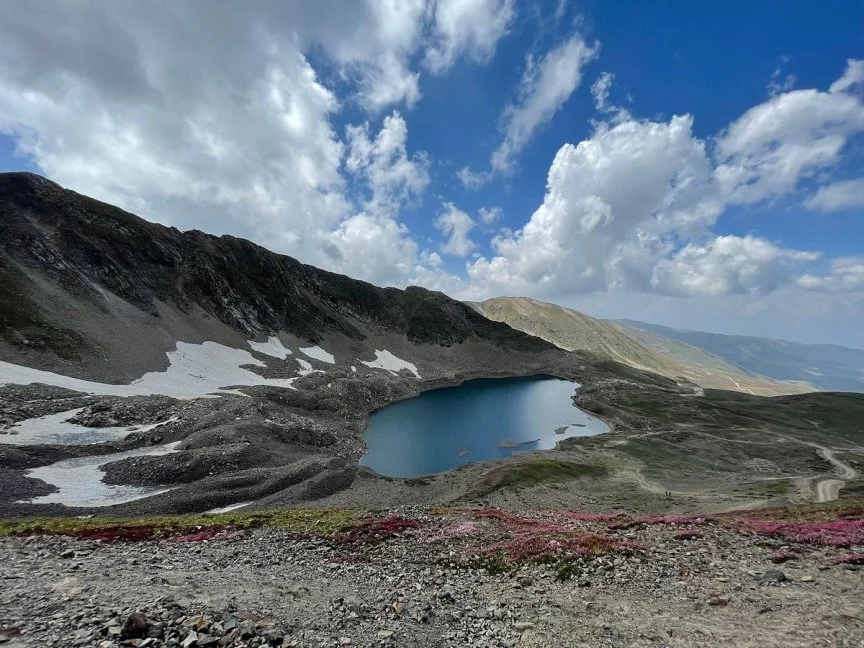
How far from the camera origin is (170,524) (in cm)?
2850

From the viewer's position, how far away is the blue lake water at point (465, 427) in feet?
236

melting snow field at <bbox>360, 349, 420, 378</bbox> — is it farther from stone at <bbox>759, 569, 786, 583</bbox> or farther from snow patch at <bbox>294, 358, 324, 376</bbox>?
stone at <bbox>759, 569, 786, 583</bbox>

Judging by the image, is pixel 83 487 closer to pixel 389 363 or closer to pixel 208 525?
pixel 208 525

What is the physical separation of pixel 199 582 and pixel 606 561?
1793 cm

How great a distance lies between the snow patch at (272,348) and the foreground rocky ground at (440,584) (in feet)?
295

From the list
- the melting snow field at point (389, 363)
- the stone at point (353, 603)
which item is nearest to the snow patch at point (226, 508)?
the stone at point (353, 603)

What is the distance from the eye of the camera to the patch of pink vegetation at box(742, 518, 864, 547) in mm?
20109

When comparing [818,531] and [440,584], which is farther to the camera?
[818,531]

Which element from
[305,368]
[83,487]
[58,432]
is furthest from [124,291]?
[83,487]

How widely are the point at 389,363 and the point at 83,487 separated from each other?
10980cm

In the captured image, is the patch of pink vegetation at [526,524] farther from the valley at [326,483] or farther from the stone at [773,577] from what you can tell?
the stone at [773,577]

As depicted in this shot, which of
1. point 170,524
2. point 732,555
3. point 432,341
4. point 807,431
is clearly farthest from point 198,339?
point 807,431

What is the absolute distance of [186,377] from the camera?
82.3 meters

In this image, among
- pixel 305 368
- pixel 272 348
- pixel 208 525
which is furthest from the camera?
pixel 272 348
